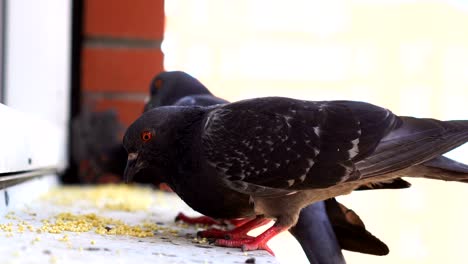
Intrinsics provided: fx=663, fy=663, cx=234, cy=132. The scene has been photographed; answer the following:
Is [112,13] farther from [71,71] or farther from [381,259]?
[381,259]

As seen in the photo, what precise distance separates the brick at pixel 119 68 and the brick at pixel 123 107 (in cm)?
9

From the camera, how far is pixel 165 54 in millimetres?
4758

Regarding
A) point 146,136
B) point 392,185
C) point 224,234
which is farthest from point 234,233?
point 392,185

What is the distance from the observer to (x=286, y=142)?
1931 mm

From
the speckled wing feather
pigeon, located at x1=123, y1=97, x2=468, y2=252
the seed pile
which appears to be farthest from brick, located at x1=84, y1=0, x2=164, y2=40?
the speckled wing feather

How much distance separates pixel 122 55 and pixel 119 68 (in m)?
0.10

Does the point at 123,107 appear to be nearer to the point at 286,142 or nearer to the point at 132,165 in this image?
the point at 132,165

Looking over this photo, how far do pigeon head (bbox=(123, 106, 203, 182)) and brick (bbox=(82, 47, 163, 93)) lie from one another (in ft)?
8.54

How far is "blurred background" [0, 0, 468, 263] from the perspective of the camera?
15.4 feet

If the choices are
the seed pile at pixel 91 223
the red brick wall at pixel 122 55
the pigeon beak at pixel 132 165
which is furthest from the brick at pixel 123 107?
the pigeon beak at pixel 132 165

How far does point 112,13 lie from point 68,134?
0.92 m

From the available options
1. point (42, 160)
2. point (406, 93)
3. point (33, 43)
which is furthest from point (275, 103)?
point (406, 93)

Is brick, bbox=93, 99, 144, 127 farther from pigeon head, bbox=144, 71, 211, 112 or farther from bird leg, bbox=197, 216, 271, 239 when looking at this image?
bird leg, bbox=197, 216, 271, 239

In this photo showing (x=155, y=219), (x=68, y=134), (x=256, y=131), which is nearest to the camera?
(x=256, y=131)
